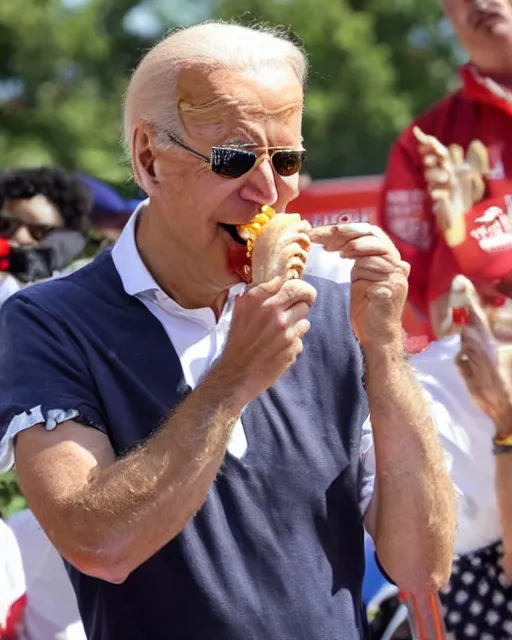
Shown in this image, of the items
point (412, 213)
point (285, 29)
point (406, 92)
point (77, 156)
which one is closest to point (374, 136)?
point (406, 92)

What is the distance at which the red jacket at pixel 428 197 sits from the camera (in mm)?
4129

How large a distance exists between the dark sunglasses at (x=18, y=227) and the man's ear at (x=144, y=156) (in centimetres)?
299

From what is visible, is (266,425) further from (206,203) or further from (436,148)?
(436,148)

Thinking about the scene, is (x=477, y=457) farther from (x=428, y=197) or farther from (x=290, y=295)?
(x=290, y=295)

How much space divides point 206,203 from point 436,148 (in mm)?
2056

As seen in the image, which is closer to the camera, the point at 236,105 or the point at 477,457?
the point at 236,105

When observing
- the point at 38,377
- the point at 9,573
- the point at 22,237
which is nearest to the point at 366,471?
the point at 38,377

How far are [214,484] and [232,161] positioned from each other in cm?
58

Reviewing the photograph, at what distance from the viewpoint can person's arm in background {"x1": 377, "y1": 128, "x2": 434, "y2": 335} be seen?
4.36m

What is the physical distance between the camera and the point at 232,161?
7.53 feet

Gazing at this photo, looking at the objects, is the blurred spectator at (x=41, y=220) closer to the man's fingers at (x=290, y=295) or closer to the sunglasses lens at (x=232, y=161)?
the sunglasses lens at (x=232, y=161)

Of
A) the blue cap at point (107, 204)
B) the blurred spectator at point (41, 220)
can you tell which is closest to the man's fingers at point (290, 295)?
the blurred spectator at point (41, 220)

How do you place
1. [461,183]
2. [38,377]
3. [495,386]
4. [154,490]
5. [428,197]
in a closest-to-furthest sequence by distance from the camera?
[154,490] → [38,377] → [495,386] → [461,183] → [428,197]

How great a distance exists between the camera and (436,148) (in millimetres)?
4242
